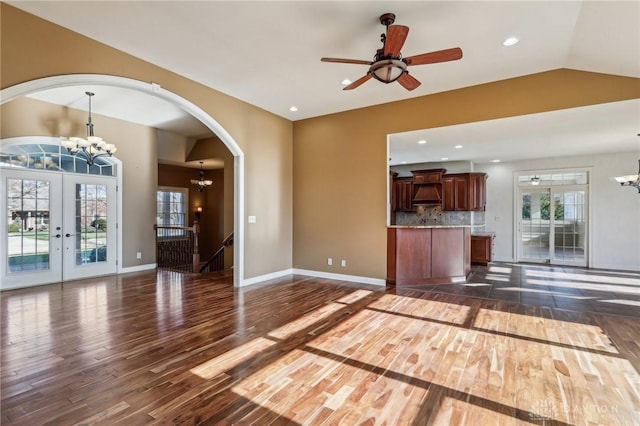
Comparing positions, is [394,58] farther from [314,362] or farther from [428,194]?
[428,194]

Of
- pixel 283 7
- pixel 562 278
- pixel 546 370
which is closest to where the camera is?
pixel 546 370

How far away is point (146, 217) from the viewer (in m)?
7.31

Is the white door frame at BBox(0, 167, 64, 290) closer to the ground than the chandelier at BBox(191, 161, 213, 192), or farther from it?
closer to the ground

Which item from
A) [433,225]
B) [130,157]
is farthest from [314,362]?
[130,157]

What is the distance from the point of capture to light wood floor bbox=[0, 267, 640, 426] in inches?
81.3

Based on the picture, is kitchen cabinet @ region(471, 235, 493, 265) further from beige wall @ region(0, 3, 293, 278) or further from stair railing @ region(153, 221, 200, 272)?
stair railing @ region(153, 221, 200, 272)

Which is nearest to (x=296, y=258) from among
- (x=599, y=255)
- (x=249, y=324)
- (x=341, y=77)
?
(x=249, y=324)

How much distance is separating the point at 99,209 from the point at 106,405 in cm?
573

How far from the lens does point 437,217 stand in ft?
29.9

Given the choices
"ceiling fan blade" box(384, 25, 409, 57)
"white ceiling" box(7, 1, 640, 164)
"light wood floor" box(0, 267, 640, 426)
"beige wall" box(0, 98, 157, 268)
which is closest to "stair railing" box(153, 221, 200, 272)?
"beige wall" box(0, 98, 157, 268)

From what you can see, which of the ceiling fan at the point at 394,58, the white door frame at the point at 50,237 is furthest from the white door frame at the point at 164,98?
the ceiling fan at the point at 394,58

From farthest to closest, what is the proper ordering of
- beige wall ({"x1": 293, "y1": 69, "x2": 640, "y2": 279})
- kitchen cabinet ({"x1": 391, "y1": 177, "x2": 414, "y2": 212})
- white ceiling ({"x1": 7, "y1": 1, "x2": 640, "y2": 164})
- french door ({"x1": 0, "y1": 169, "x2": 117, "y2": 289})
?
kitchen cabinet ({"x1": 391, "y1": 177, "x2": 414, "y2": 212})
french door ({"x1": 0, "y1": 169, "x2": 117, "y2": 289})
beige wall ({"x1": 293, "y1": 69, "x2": 640, "y2": 279})
white ceiling ({"x1": 7, "y1": 1, "x2": 640, "y2": 164})

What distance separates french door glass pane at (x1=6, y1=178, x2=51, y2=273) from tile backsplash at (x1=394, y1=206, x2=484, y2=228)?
8723 mm

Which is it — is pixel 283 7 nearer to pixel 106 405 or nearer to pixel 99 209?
pixel 106 405
